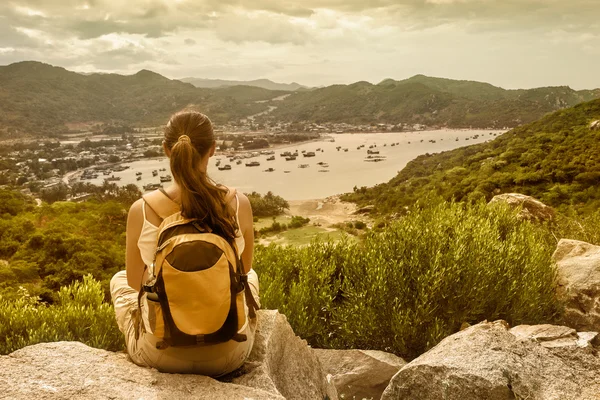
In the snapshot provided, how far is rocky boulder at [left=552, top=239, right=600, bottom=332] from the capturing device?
5.82 m

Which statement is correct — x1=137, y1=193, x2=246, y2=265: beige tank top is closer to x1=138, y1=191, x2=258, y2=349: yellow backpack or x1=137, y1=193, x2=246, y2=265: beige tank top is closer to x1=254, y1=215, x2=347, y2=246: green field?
x1=138, y1=191, x2=258, y2=349: yellow backpack

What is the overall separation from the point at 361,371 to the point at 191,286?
291cm

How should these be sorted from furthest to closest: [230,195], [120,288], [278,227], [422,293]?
[278,227], [422,293], [120,288], [230,195]

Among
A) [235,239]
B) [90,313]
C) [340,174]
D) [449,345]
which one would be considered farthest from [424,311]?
[340,174]

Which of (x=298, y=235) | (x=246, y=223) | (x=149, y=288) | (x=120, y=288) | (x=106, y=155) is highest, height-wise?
(x=246, y=223)

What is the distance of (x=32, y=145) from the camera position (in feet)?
417

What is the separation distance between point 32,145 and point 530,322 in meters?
148

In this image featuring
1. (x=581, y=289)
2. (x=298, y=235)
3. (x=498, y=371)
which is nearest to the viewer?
(x=498, y=371)

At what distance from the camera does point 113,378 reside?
114 inches

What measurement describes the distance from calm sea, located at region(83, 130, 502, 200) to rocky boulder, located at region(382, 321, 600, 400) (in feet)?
161

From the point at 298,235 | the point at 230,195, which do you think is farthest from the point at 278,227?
the point at 230,195

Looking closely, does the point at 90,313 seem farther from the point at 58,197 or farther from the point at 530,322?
the point at 58,197

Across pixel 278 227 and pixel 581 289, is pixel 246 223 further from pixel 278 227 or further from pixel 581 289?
pixel 278 227

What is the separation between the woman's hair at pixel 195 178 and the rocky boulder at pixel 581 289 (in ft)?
17.7
